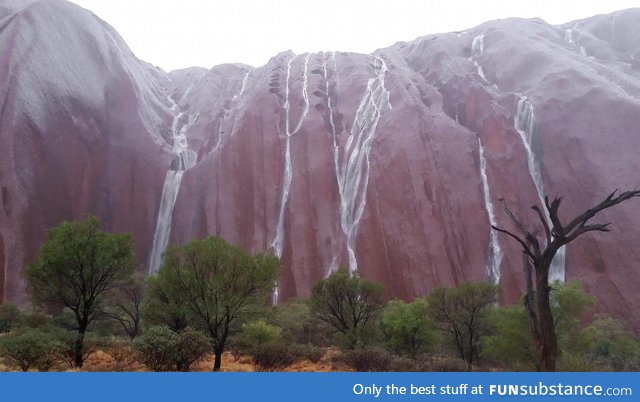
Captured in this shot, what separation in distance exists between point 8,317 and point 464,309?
2548 cm

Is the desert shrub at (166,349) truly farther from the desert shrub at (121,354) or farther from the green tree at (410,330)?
the green tree at (410,330)

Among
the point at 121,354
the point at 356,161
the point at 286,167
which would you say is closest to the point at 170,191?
the point at 286,167

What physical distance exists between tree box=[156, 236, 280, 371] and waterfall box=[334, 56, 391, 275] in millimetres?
17507

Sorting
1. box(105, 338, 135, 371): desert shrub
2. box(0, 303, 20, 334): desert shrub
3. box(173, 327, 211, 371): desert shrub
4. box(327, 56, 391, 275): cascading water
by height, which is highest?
box(327, 56, 391, 275): cascading water

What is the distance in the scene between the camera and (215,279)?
1602 cm

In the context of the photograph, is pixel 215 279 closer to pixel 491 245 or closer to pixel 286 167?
pixel 491 245

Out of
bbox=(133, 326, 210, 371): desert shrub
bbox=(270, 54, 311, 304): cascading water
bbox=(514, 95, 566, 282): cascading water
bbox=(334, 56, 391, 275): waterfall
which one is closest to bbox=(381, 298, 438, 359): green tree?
bbox=(133, 326, 210, 371): desert shrub

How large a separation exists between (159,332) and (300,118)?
35.2m

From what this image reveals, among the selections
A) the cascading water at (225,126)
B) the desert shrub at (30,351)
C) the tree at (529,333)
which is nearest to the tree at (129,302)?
the desert shrub at (30,351)

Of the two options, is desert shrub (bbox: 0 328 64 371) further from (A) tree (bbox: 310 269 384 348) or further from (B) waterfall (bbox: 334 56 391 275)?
(B) waterfall (bbox: 334 56 391 275)

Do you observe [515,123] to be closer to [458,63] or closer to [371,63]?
[458,63]

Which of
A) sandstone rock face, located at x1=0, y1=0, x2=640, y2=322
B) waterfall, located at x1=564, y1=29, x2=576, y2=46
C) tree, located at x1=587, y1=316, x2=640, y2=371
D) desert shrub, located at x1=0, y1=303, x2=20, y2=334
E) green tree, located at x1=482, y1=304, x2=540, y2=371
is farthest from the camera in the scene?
waterfall, located at x1=564, y1=29, x2=576, y2=46

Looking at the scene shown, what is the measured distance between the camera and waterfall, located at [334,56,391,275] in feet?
121

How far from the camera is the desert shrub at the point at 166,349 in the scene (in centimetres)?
1190
